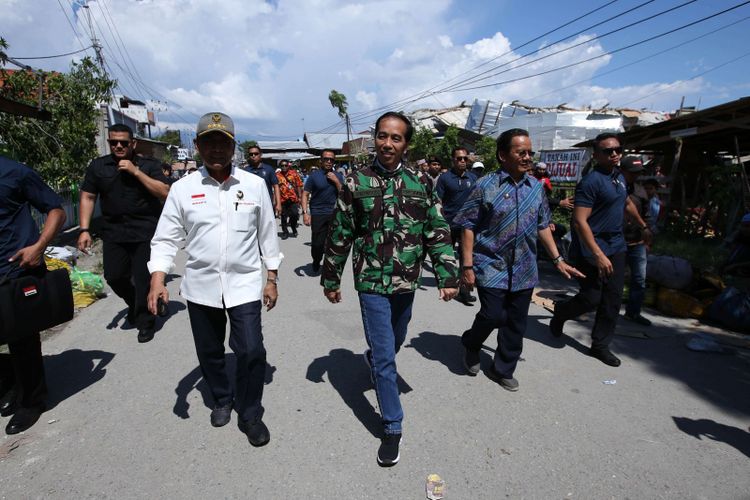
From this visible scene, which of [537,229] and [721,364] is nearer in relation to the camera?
[537,229]

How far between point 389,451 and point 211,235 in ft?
5.43

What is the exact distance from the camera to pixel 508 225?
3.36 metres

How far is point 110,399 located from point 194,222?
1.68m

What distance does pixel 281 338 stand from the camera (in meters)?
4.47

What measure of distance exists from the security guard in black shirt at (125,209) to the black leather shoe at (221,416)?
1.88 meters

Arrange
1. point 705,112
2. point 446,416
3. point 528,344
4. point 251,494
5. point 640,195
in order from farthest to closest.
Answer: point 705,112
point 640,195
point 528,344
point 446,416
point 251,494

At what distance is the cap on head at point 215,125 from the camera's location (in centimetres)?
251

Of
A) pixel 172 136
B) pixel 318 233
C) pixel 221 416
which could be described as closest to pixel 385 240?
pixel 221 416

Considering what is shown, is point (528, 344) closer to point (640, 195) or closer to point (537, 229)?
point (537, 229)

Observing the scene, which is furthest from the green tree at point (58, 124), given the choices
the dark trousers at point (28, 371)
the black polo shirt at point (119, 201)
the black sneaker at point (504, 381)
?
the black sneaker at point (504, 381)

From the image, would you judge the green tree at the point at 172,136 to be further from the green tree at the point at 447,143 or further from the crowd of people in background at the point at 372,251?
the crowd of people in background at the point at 372,251

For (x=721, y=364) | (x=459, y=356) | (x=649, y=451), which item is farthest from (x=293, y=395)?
(x=721, y=364)

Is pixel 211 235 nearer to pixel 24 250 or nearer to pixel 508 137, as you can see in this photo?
pixel 24 250

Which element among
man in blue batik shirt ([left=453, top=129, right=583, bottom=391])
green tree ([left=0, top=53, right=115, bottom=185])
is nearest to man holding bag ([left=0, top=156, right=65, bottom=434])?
man in blue batik shirt ([left=453, top=129, right=583, bottom=391])
